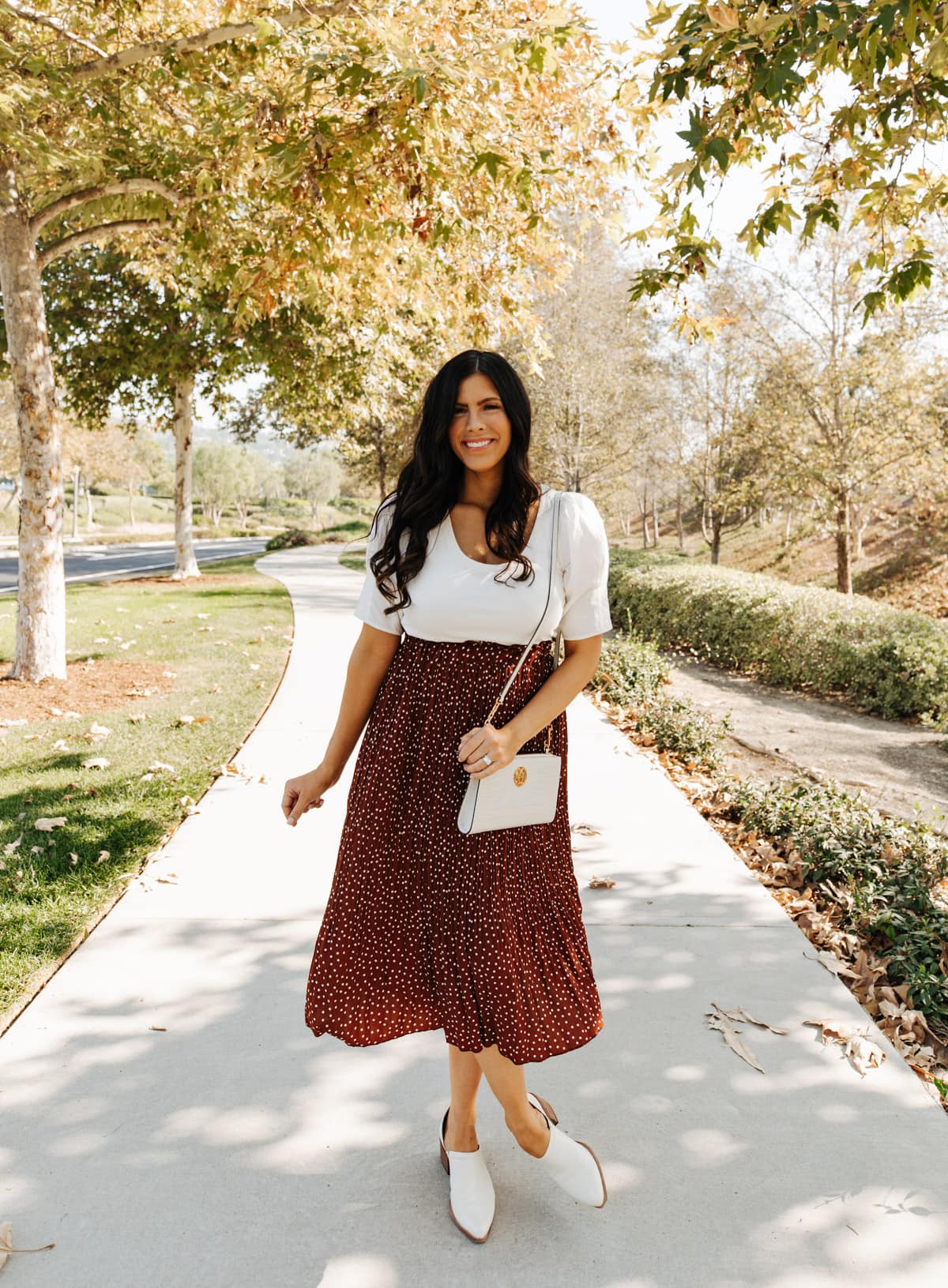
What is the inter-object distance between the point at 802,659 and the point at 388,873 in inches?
303

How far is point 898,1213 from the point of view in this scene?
2072 millimetres

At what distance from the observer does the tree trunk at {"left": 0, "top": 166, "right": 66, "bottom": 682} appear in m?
6.99

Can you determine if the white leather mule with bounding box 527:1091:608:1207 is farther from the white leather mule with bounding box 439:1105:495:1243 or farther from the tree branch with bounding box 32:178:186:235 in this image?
the tree branch with bounding box 32:178:186:235

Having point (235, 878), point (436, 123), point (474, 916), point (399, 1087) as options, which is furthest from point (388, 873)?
point (436, 123)

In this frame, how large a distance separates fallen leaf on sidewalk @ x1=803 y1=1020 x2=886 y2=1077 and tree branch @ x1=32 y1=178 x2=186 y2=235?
6412 mm

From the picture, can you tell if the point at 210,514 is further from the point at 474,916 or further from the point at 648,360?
the point at 474,916

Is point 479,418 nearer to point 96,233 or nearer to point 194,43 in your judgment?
point 194,43

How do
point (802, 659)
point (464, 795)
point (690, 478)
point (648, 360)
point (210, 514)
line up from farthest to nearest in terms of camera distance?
point (210, 514), point (690, 478), point (648, 360), point (802, 659), point (464, 795)

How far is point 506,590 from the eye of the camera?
6.46 feet

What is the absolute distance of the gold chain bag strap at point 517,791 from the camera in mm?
1929

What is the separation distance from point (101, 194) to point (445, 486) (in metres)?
6.14

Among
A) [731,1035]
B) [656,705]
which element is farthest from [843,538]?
[731,1035]

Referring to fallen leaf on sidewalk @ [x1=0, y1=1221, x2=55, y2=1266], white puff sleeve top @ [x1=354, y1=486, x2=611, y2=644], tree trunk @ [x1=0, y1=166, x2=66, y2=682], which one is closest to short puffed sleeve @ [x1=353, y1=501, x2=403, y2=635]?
white puff sleeve top @ [x1=354, y1=486, x2=611, y2=644]

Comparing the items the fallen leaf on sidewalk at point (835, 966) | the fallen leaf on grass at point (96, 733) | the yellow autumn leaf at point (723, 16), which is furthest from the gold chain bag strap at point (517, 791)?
the fallen leaf on grass at point (96, 733)
